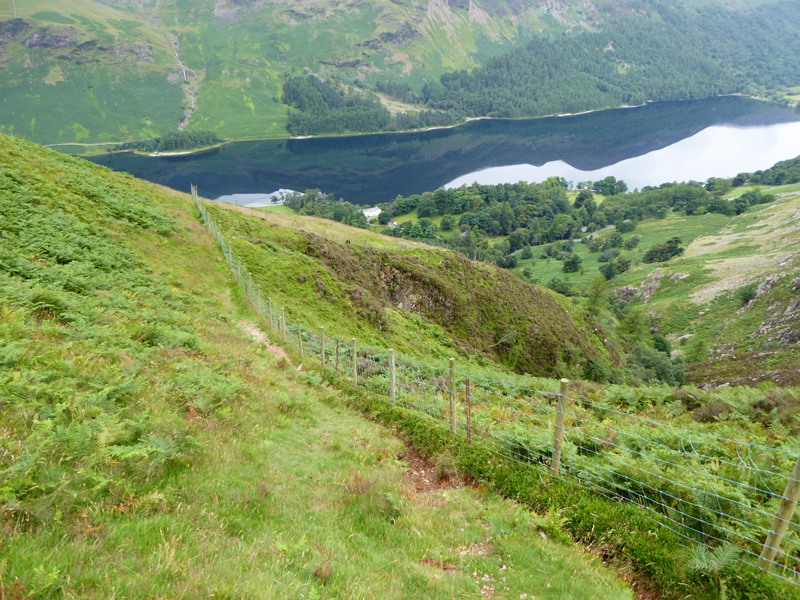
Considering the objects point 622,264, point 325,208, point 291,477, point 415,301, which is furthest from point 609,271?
point 291,477

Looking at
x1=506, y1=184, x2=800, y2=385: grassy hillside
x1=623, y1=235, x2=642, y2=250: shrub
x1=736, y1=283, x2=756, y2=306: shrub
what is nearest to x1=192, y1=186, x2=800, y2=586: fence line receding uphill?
x1=506, y1=184, x2=800, y2=385: grassy hillside

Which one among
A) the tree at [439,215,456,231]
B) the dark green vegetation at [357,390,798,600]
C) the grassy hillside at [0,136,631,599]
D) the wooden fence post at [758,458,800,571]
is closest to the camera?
the grassy hillside at [0,136,631,599]

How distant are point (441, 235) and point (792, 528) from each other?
6109 inches

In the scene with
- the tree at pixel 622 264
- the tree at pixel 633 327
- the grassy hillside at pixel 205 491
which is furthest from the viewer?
the tree at pixel 622 264

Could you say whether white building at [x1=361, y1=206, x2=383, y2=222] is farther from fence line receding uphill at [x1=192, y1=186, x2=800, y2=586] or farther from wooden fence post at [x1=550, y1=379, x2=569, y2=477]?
wooden fence post at [x1=550, y1=379, x2=569, y2=477]

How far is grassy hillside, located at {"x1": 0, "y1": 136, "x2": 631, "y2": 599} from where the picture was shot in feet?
13.0

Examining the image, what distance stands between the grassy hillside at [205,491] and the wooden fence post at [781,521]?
5.80 ft

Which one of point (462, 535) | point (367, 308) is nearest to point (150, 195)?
point (367, 308)

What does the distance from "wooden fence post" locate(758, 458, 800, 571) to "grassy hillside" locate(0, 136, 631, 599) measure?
5.80 ft

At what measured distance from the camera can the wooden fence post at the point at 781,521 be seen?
484cm

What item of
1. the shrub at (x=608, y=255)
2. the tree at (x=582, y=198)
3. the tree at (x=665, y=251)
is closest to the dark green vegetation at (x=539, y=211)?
the tree at (x=582, y=198)

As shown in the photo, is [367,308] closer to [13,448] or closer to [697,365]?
[13,448]

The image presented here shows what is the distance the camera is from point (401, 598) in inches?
177

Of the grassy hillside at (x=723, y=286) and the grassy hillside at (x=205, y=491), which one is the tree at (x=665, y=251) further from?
the grassy hillside at (x=205, y=491)
